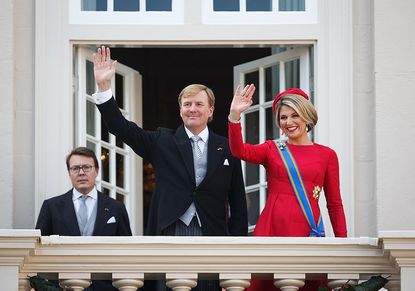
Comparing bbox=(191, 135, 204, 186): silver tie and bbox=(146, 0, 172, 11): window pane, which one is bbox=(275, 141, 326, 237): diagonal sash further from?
bbox=(146, 0, 172, 11): window pane

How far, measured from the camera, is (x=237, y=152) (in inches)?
395

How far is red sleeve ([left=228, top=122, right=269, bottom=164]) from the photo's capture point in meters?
9.95

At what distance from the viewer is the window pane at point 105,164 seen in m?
12.8

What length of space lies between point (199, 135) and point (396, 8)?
2211 millimetres

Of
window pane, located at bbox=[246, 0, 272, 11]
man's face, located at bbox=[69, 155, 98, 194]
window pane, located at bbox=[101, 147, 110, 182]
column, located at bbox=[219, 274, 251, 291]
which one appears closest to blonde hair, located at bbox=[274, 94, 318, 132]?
column, located at bbox=[219, 274, 251, 291]

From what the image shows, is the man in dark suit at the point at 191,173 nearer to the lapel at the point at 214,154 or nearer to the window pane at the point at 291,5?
the lapel at the point at 214,154

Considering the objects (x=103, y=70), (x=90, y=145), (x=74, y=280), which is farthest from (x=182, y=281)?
(x=90, y=145)

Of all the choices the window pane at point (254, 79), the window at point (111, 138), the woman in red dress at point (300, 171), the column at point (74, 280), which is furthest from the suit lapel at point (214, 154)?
the window pane at point (254, 79)

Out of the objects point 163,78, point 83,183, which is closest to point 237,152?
point 83,183

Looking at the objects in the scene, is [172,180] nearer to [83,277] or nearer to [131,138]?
[131,138]

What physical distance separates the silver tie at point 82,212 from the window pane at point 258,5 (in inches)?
88.9

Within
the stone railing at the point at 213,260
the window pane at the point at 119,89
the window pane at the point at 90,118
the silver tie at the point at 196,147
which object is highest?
the window pane at the point at 119,89

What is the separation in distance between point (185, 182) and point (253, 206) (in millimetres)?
2258

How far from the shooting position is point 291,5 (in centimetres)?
1252
